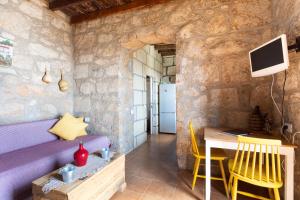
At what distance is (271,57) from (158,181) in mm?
2174

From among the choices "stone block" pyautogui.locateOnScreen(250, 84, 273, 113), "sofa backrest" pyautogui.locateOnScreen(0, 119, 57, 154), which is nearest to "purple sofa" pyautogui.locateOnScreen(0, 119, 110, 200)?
"sofa backrest" pyautogui.locateOnScreen(0, 119, 57, 154)

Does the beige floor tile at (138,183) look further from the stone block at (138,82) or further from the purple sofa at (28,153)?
the stone block at (138,82)

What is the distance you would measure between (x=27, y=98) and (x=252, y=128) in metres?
3.49

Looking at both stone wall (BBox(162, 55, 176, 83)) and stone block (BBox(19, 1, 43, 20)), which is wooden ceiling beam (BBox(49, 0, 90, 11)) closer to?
stone block (BBox(19, 1, 43, 20))

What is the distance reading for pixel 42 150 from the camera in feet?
6.91

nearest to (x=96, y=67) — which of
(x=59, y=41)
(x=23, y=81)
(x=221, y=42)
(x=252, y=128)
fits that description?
(x=59, y=41)

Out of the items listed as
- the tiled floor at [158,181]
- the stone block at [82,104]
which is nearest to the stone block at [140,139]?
the tiled floor at [158,181]

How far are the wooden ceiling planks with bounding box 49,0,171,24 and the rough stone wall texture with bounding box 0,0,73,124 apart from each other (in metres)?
0.23

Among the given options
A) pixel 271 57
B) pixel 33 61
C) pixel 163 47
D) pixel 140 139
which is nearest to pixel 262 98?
pixel 271 57

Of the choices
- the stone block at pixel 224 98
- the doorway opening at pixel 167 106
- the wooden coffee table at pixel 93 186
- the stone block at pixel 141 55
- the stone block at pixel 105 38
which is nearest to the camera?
the wooden coffee table at pixel 93 186

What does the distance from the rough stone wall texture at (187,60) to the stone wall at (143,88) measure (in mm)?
666

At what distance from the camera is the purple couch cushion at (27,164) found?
58.6 inches

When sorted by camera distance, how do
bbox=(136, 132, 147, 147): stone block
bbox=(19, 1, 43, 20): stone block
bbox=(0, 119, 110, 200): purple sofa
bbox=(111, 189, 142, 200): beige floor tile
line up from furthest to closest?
bbox=(136, 132, 147, 147): stone block, bbox=(19, 1, 43, 20): stone block, bbox=(111, 189, 142, 200): beige floor tile, bbox=(0, 119, 110, 200): purple sofa

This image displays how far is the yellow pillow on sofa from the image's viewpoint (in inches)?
103
